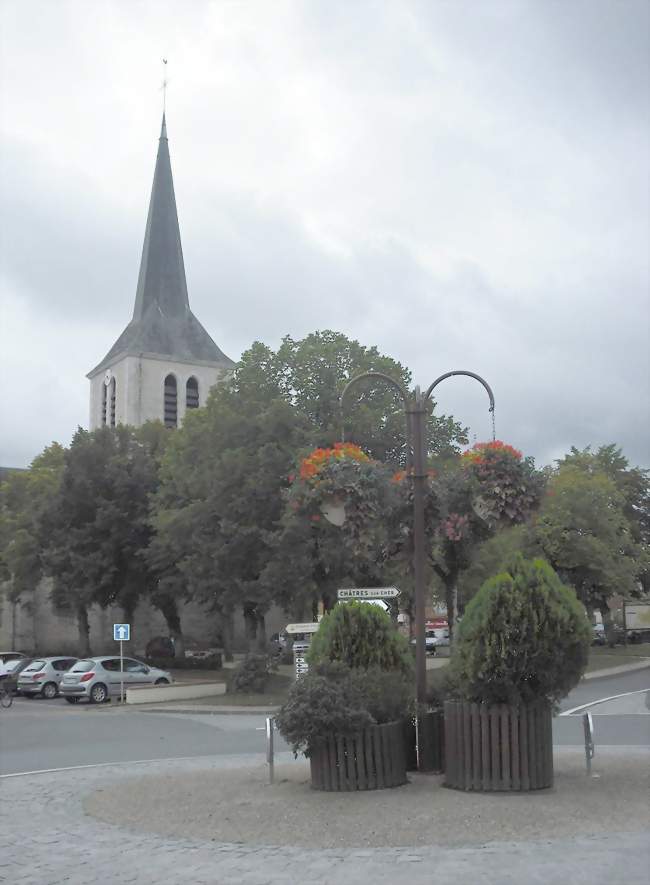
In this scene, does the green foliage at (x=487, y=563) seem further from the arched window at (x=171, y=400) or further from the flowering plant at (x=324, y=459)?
the arched window at (x=171, y=400)

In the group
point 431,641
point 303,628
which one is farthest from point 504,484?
point 431,641

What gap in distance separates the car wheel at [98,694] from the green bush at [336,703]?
2221 cm

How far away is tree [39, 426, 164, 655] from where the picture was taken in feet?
146

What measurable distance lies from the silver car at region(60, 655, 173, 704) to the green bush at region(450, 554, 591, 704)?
22.9m

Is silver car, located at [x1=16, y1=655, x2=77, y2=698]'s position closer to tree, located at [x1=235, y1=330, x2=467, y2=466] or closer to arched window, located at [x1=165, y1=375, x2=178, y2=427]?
tree, located at [x1=235, y1=330, x2=467, y2=466]

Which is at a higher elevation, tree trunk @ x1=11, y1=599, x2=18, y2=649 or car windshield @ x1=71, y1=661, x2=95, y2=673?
tree trunk @ x1=11, y1=599, x2=18, y2=649

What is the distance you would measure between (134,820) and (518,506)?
540 centimetres

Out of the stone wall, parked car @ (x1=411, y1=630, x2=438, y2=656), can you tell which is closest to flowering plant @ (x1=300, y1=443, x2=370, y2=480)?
parked car @ (x1=411, y1=630, x2=438, y2=656)

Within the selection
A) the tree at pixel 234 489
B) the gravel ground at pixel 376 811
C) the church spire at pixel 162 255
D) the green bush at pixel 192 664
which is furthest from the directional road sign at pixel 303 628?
the church spire at pixel 162 255

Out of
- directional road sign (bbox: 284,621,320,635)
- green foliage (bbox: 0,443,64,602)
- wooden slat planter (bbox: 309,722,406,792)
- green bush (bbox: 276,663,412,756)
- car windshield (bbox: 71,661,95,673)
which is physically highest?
green foliage (bbox: 0,443,64,602)

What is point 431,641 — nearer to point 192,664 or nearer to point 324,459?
point 192,664

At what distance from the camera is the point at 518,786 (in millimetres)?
10062

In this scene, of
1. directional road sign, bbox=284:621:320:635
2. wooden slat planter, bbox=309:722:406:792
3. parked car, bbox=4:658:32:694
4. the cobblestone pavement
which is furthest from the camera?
parked car, bbox=4:658:32:694

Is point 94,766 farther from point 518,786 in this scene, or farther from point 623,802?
point 623,802
